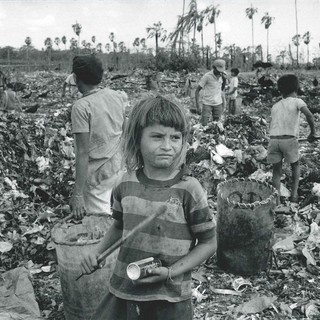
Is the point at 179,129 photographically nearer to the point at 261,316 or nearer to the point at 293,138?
the point at 261,316

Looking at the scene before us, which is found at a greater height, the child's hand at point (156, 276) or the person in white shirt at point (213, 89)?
the person in white shirt at point (213, 89)

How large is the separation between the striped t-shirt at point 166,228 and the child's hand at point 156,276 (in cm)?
7

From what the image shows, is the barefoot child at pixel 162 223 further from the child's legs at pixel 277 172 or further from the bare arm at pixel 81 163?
the child's legs at pixel 277 172

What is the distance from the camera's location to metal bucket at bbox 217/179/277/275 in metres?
3.48

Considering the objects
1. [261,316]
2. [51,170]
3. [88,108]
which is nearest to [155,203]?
[88,108]

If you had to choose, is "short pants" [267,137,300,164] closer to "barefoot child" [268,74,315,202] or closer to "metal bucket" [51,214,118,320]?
"barefoot child" [268,74,315,202]

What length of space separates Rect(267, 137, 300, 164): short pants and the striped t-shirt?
3587mm

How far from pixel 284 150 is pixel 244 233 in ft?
5.77

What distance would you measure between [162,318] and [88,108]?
149cm

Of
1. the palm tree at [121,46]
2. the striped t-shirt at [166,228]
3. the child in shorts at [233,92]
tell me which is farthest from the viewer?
the palm tree at [121,46]

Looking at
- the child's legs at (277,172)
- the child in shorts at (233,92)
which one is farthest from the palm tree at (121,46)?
the child's legs at (277,172)

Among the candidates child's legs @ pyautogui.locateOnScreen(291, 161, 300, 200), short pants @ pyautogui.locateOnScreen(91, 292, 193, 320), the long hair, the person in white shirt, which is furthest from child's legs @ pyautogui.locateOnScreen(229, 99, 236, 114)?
short pants @ pyautogui.locateOnScreen(91, 292, 193, 320)

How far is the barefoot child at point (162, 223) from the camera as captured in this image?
1.57m

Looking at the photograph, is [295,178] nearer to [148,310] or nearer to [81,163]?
[81,163]
